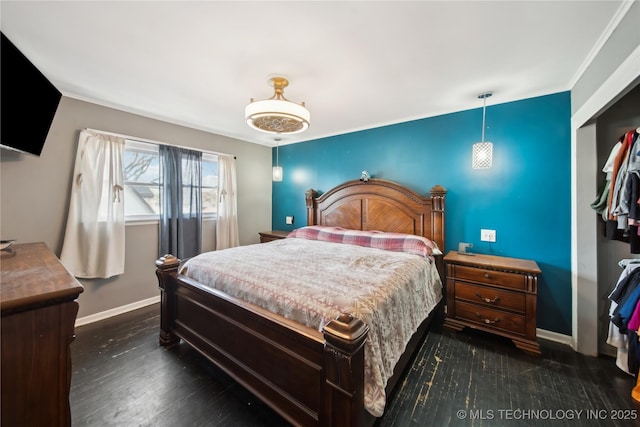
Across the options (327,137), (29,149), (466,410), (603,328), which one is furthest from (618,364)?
(29,149)

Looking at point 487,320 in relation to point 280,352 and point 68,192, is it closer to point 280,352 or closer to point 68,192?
point 280,352

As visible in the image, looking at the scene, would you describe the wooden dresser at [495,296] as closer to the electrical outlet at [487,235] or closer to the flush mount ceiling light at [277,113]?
the electrical outlet at [487,235]

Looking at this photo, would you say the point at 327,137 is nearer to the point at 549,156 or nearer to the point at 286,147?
the point at 286,147

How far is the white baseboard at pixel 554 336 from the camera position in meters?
2.28

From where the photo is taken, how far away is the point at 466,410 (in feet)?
5.11

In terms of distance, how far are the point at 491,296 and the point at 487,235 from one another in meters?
0.70

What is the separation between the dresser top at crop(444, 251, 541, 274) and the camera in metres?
2.15

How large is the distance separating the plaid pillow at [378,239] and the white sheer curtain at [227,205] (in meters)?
1.06

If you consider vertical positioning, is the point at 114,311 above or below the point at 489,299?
below

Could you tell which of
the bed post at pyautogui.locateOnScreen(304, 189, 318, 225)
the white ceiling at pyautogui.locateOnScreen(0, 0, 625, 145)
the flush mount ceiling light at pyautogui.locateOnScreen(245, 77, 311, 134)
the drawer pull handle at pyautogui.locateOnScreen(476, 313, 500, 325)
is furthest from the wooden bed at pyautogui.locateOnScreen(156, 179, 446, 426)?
the bed post at pyautogui.locateOnScreen(304, 189, 318, 225)

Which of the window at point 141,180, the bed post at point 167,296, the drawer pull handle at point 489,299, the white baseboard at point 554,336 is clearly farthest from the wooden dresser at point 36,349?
the white baseboard at point 554,336

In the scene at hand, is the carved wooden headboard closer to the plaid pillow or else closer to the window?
the plaid pillow

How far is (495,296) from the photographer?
7.38 feet

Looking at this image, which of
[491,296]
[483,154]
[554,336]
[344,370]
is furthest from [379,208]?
[344,370]
